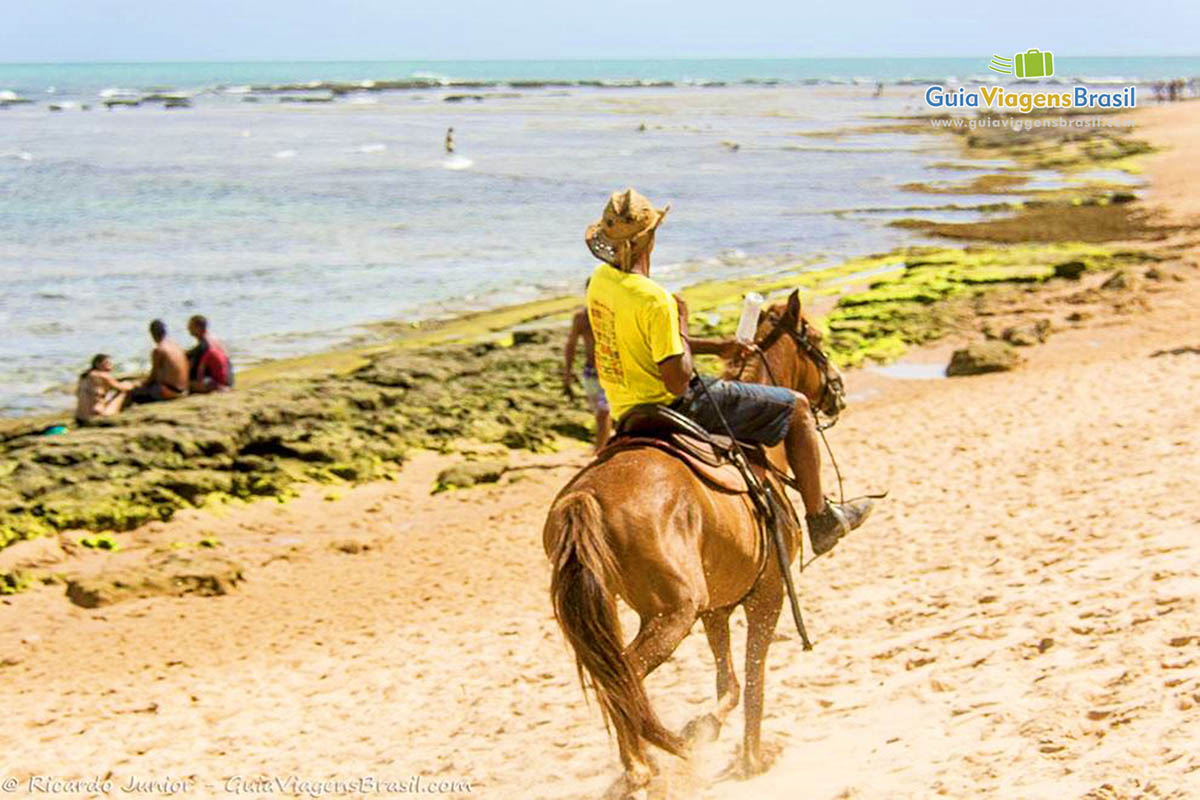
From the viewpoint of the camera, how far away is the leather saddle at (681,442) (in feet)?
19.8

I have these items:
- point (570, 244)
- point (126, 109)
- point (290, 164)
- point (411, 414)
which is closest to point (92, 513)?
point (411, 414)

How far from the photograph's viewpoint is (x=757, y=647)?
6.71 meters

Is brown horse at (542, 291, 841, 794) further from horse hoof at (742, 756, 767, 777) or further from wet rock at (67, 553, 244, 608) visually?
wet rock at (67, 553, 244, 608)

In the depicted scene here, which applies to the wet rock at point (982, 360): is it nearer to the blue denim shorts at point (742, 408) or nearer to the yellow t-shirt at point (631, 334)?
the blue denim shorts at point (742, 408)

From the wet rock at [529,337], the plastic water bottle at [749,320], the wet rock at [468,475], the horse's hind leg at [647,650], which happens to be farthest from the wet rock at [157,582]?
the wet rock at [529,337]

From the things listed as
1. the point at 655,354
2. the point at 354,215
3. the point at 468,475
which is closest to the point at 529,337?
the point at 468,475

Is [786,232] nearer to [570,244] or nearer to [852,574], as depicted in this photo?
[570,244]

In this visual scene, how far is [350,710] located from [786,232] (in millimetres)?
29216

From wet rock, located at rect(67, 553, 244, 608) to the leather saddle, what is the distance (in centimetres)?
581

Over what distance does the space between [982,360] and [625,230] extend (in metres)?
13.2

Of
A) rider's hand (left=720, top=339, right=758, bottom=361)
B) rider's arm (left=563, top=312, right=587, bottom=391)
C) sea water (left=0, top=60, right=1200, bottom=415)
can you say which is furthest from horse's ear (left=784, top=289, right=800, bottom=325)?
sea water (left=0, top=60, right=1200, bottom=415)

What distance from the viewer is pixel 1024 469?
12234 mm

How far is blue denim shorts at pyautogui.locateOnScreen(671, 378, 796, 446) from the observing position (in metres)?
6.31

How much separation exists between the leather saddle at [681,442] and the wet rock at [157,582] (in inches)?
229
